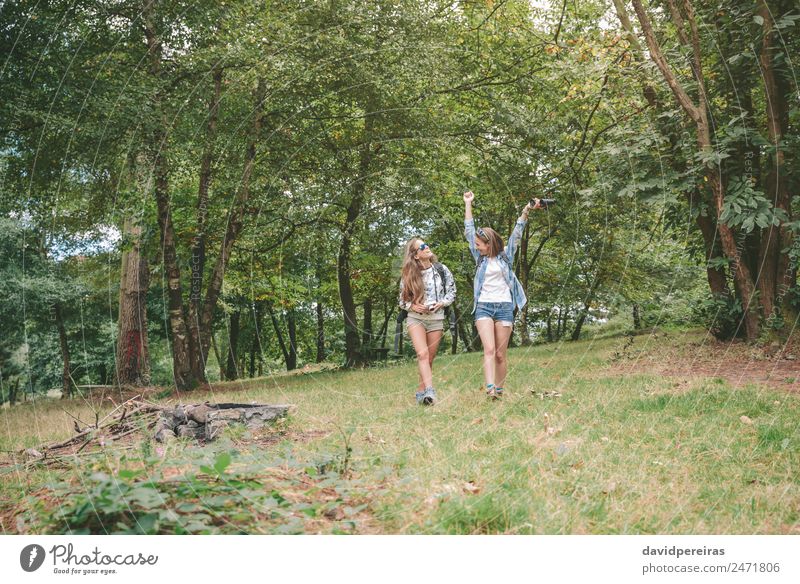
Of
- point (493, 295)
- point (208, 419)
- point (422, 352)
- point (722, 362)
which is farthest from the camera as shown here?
point (722, 362)

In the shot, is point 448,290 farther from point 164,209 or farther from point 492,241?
point 164,209

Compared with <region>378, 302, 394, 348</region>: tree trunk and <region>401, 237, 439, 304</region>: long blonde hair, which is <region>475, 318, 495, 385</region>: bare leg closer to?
<region>401, 237, 439, 304</region>: long blonde hair

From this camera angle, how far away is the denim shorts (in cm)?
764

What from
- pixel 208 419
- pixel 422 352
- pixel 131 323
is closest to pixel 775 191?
pixel 422 352

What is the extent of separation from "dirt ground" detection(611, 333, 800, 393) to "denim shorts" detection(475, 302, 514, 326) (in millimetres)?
3304

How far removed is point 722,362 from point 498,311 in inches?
203

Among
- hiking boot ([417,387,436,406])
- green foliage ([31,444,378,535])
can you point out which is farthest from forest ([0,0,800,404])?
green foliage ([31,444,378,535])

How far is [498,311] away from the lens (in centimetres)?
765

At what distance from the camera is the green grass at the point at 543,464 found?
3.41 meters

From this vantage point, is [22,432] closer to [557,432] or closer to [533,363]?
[557,432]

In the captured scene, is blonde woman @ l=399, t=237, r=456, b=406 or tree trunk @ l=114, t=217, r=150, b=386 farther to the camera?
tree trunk @ l=114, t=217, r=150, b=386

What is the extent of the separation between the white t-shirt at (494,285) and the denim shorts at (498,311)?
0.23ft

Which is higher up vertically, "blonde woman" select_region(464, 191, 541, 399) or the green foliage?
"blonde woman" select_region(464, 191, 541, 399)

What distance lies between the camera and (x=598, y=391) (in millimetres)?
8016
